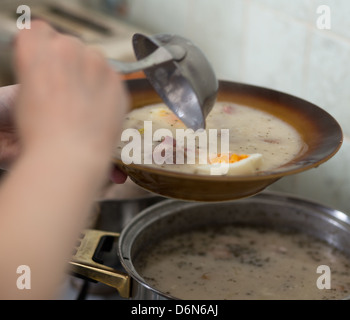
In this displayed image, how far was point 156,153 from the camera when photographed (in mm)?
963

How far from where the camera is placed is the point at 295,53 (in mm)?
1513

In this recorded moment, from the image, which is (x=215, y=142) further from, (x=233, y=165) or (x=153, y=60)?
(x=153, y=60)

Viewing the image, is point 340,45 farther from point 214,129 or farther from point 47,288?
point 47,288

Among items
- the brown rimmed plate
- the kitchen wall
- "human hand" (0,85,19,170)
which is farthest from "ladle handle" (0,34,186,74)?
the kitchen wall

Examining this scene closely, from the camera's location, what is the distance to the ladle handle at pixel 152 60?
2.52 feet

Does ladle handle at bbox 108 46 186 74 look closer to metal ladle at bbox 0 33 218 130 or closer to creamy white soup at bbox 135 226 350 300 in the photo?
metal ladle at bbox 0 33 218 130

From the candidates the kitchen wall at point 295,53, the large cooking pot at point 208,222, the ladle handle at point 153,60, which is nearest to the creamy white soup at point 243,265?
the large cooking pot at point 208,222

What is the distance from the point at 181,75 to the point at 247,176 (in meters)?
0.18

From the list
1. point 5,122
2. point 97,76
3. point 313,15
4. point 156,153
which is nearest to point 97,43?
point 313,15

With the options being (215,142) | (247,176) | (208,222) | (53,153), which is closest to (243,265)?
(208,222)

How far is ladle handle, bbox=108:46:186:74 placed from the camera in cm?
77

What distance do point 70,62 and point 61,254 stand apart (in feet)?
0.71

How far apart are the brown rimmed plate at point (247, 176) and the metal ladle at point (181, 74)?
106 millimetres

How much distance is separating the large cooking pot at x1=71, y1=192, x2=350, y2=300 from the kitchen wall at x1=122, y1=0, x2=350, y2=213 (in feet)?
0.69
